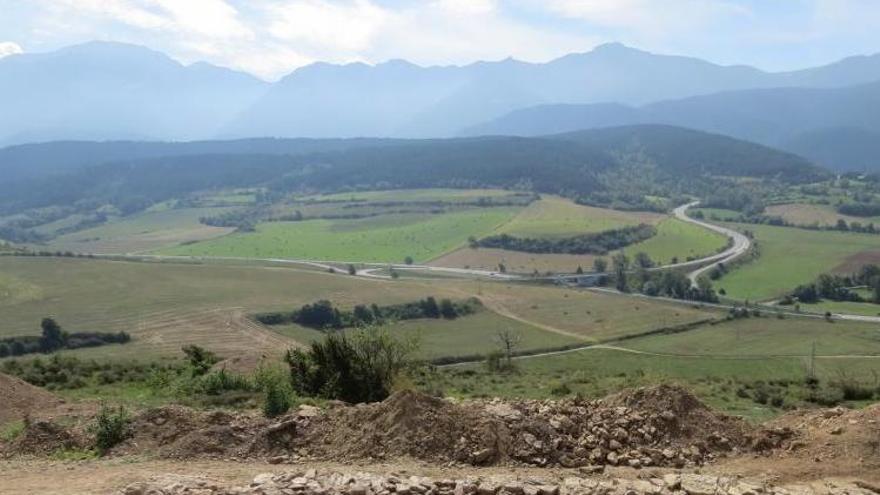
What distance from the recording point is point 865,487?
695 inches

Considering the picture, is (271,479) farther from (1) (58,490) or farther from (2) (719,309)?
(2) (719,309)

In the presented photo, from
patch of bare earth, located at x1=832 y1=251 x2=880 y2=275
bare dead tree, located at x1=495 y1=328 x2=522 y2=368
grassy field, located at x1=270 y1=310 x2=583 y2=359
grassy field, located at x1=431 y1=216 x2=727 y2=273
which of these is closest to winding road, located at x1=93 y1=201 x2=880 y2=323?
grassy field, located at x1=431 y1=216 x2=727 y2=273

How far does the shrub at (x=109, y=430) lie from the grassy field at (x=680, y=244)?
13874 centimetres

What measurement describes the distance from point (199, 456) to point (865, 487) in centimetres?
1668

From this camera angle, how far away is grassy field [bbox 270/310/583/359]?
8194 cm

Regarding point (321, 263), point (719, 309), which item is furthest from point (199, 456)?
point (321, 263)

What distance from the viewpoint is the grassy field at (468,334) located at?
81938 mm

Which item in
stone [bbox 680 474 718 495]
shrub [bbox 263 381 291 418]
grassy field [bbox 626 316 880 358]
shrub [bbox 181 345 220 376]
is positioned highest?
shrub [bbox 263 381 291 418]

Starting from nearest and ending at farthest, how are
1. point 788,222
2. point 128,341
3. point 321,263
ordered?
point 128,341, point 321,263, point 788,222

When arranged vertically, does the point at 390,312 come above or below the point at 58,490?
below

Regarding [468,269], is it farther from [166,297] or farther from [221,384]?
[221,384]

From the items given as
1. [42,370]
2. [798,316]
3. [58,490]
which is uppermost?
[58,490]

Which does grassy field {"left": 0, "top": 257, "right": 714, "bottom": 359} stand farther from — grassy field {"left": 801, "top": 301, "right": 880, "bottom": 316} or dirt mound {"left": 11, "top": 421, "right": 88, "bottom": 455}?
dirt mound {"left": 11, "top": 421, "right": 88, "bottom": 455}

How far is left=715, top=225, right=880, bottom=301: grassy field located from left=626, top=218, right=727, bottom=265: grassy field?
1030 cm
